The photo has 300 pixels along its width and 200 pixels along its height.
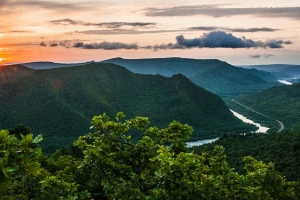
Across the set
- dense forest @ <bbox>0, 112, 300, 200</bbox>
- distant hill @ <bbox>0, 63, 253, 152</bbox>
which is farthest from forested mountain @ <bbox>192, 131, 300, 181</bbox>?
distant hill @ <bbox>0, 63, 253, 152</bbox>

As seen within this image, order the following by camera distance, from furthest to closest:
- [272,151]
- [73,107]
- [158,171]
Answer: [73,107] → [272,151] → [158,171]

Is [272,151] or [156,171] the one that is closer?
[156,171]

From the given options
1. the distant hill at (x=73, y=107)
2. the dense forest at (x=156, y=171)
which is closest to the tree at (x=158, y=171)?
the dense forest at (x=156, y=171)

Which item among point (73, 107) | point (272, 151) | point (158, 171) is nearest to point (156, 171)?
point (158, 171)

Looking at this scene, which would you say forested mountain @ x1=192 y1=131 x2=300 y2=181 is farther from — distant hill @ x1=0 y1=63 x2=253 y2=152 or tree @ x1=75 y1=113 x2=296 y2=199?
distant hill @ x1=0 y1=63 x2=253 y2=152

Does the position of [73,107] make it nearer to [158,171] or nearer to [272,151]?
[272,151]

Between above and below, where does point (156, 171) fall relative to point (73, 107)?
above

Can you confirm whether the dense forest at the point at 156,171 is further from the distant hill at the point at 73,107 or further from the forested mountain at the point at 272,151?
the distant hill at the point at 73,107
